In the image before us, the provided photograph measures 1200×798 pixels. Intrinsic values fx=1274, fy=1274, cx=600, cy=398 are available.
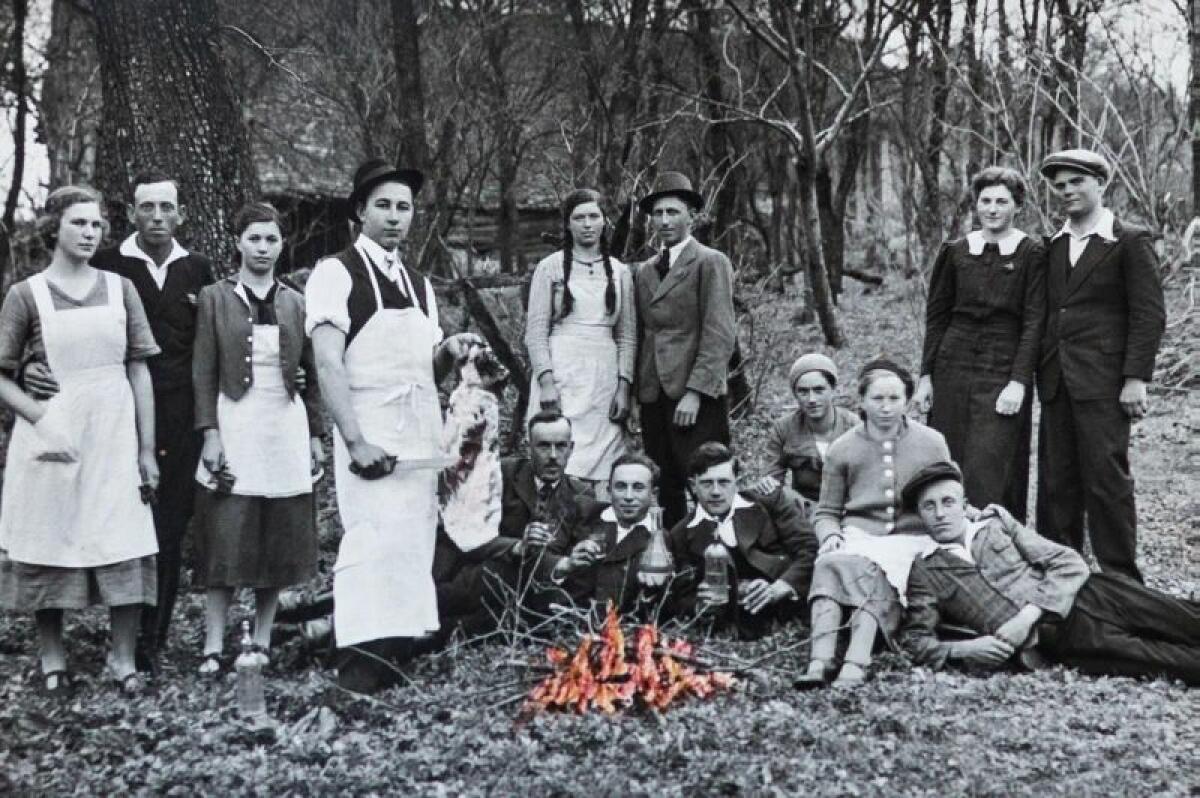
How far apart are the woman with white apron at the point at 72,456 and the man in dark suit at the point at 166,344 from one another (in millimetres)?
322

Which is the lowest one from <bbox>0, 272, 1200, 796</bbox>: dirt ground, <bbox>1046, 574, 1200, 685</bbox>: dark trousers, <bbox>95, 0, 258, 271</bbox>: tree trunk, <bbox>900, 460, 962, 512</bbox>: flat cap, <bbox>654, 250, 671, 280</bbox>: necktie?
<bbox>0, 272, 1200, 796</bbox>: dirt ground

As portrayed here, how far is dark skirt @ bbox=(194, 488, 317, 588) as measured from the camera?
17.8 feet

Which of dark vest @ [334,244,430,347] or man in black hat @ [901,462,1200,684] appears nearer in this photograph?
dark vest @ [334,244,430,347]

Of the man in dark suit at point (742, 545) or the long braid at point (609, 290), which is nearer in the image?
the man in dark suit at point (742, 545)

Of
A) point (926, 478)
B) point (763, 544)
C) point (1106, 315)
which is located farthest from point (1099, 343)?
point (763, 544)

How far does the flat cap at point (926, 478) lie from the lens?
5332 mm

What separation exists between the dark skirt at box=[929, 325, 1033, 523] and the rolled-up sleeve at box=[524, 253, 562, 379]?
1.94 meters

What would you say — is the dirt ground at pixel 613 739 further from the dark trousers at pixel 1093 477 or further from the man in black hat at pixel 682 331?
the man in black hat at pixel 682 331

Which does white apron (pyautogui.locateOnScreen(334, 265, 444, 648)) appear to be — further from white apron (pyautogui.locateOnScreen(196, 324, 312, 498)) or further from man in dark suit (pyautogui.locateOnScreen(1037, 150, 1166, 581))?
man in dark suit (pyautogui.locateOnScreen(1037, 150, 1166, 581))

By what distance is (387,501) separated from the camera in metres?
4.76

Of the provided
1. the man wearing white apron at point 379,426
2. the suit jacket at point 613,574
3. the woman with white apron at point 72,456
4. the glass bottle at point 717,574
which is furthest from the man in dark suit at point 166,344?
the glass bottle at point 717,574

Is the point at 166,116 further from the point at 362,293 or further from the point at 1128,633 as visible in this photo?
the point at 1128,633

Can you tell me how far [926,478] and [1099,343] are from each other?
120cm

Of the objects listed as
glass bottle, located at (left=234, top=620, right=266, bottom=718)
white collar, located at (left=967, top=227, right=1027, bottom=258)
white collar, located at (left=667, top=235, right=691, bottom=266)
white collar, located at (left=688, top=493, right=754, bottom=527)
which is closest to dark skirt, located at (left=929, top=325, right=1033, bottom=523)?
white collar, located at (left=967, top=227, right=1027, bottom=258)
